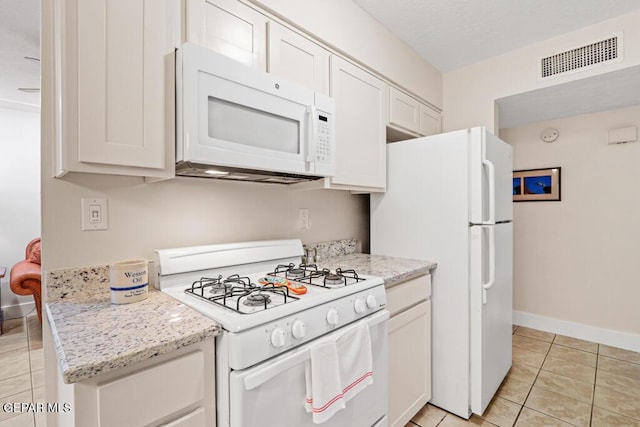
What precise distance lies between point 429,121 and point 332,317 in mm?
2146

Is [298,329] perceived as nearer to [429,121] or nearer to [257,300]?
[257,300]

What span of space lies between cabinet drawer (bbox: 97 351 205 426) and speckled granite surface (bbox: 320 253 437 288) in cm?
97

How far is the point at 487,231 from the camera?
190cm

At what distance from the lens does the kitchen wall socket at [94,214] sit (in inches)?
49.1

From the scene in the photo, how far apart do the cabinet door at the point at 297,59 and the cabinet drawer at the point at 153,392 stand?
1293mm

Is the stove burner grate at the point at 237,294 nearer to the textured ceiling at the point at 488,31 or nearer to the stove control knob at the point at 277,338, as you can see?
the stove control knob at the point at 277,338

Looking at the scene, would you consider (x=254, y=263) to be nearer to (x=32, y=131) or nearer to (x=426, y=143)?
(x=426, y=143)

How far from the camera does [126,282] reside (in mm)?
1134

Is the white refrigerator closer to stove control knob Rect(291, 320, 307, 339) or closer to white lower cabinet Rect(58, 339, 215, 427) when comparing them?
stove control knob Rect(291, 320, 307, 339)

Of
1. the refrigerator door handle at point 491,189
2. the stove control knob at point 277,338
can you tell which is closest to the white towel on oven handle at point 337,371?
the stove control knob at point 277,338

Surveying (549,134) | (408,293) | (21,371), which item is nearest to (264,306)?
(408,293)

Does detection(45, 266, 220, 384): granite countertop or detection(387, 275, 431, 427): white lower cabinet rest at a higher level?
detection(45, 266, 220, 384): granite countertop

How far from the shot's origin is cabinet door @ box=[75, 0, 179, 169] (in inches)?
40.2

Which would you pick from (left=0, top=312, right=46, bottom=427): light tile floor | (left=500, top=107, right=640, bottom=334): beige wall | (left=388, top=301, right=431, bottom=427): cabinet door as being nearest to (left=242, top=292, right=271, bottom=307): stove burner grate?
(left=388, top=301, right=431, bottom=427): cabinet door
